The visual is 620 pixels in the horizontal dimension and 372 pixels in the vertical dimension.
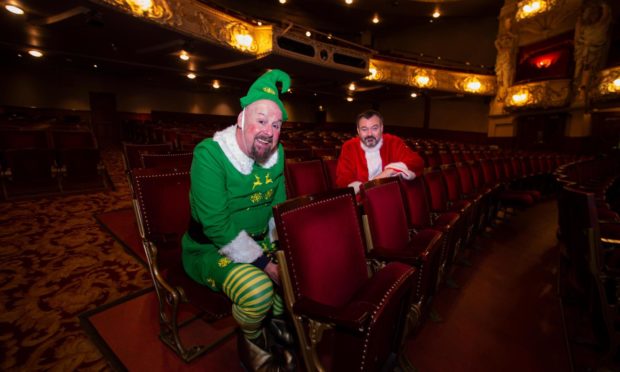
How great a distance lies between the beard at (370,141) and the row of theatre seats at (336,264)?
440mm

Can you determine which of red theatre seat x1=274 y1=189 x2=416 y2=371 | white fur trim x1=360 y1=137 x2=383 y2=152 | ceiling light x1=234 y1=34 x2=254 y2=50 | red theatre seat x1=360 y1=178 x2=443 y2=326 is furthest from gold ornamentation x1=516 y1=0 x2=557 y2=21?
red theatre seat x1=274 y1=189 x2=416 y2=371

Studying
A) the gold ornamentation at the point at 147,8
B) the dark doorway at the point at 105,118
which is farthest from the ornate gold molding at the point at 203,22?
the dark doorway at the point at 105,118

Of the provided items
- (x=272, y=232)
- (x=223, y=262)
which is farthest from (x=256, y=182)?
(x=223, y=262)

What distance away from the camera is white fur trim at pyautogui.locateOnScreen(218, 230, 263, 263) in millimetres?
1225

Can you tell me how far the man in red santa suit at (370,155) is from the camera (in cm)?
232

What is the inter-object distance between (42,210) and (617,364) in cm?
518

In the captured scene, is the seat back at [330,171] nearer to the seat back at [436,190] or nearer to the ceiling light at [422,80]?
the seat back at [436,190]

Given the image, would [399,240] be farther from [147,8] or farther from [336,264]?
[147,8]

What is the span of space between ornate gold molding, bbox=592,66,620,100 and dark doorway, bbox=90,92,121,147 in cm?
1812

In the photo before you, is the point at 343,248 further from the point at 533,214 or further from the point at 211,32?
the point at 211,32

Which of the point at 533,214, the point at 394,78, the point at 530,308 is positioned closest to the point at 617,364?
the point at 530,308

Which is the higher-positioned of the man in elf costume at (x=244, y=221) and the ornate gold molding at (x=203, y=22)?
the ornate gold molding at (x=203, y=22)

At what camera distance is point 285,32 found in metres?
8.98

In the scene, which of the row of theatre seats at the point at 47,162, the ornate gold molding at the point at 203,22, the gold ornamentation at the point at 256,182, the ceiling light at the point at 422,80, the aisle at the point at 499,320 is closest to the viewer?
the gold ornamentation at the point at 256,182
